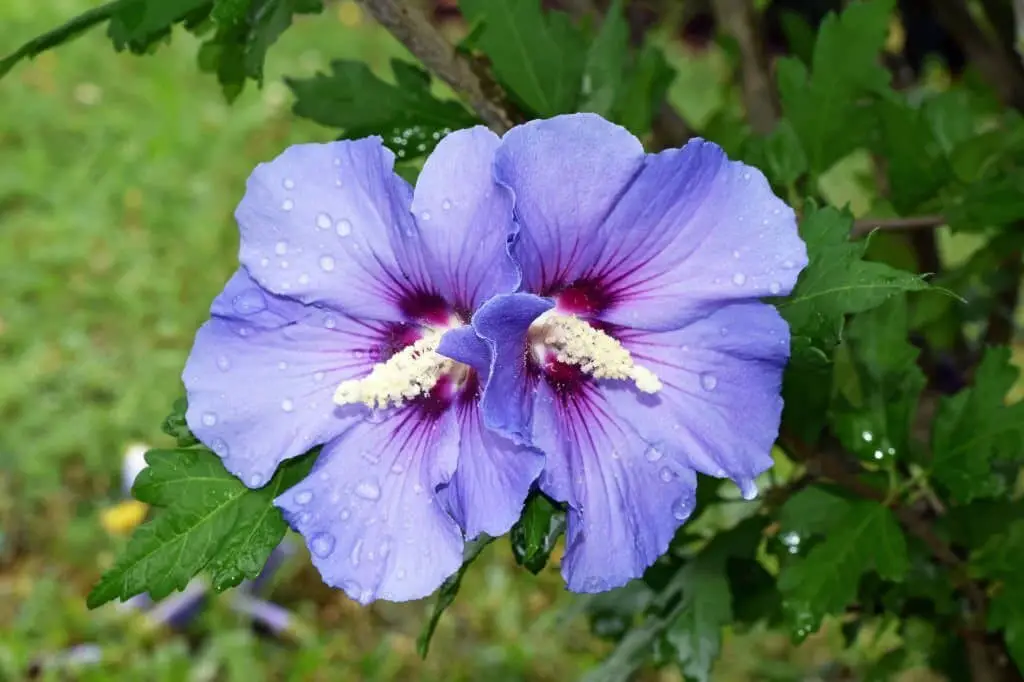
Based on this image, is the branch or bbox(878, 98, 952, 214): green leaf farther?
bbox(878, 98, 952, 214): green leaf

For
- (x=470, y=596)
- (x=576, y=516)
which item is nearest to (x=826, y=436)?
(x=576, y=516)

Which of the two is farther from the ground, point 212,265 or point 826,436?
point 826,436

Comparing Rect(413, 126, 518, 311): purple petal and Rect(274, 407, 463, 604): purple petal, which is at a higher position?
Rect(413, 126, 518, 311): purple petal

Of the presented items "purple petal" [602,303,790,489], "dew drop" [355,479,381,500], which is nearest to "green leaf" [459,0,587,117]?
"purple petal" [602,303,790,489]

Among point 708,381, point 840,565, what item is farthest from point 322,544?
point 840,565

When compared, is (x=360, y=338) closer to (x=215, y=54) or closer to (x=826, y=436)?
(x=215, y=54)

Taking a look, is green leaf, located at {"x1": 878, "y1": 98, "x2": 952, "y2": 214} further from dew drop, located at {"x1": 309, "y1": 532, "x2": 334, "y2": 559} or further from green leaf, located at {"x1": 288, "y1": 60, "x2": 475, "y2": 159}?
dew drop, located at {"x1": 309, "y1": 532, "x2": 334, "y2": 559}
